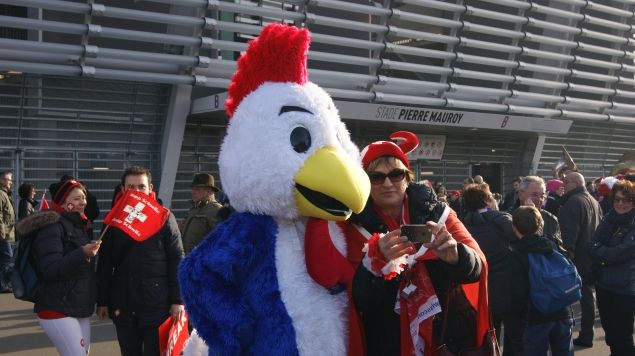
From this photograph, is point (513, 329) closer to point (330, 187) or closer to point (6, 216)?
point (330, 187)

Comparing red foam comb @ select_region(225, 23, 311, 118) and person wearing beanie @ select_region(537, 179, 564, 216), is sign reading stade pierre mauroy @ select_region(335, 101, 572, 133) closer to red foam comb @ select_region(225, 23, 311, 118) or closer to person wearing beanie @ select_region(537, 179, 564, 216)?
person wearing beanie @ select_region(537, 179, 564, 216)

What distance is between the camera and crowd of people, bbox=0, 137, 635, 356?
2.90m

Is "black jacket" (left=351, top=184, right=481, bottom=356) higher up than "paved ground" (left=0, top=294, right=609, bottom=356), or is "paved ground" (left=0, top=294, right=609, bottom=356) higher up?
"black jacket" (left=351, top=184, right=481, bottom=356)

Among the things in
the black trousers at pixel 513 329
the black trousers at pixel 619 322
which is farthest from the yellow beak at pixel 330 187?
the black trousers at pixel 619 322

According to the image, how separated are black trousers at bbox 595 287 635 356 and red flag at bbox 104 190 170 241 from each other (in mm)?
3876

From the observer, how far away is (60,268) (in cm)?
472

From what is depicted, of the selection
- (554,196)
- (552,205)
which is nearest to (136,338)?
(552,205)

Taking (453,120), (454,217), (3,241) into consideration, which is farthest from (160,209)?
(453,120)

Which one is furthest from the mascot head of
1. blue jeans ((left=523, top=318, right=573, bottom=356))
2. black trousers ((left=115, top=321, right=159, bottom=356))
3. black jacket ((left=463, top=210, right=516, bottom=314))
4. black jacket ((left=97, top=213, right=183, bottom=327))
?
blue jeans ((left=523, top=318, right=573, bottom=356))

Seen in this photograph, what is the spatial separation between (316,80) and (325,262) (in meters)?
11.5

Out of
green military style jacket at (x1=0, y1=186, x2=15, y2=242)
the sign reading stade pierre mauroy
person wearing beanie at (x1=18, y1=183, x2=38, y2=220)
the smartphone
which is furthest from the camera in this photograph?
the sign reading stade pierre mauroy

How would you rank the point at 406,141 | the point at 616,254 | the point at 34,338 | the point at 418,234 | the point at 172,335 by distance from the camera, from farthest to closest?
the point at 34,338 → the point at 616,254 → the point at 172,335 → the point at 406,141 → the point at 418,234

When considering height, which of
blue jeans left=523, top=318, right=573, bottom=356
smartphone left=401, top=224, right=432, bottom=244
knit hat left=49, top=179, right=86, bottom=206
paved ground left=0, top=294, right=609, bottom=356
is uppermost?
smartphone left=401, top=224, right=432, bottom=244

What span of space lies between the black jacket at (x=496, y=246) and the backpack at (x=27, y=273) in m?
3.16
